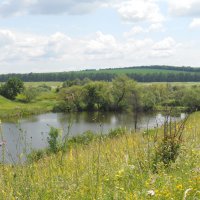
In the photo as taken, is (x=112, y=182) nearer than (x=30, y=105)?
Yes

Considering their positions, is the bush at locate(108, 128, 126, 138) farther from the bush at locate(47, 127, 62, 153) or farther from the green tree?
the green tree

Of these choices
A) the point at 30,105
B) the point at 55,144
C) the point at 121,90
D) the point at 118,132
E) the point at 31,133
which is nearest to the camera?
the point at 118,132

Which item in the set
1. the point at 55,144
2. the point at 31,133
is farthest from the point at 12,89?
the point at 55,144

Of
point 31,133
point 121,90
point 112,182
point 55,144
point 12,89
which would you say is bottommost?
point 31,133

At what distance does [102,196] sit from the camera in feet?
13.9

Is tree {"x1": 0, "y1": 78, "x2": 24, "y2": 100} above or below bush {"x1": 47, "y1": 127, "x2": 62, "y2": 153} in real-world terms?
below

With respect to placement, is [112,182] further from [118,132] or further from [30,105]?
[30,105]

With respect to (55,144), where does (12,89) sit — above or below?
below

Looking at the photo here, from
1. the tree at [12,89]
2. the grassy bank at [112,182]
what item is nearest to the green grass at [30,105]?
the tree at [12,89]

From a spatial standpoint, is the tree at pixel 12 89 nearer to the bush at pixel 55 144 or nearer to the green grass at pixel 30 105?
the green grass at pixel 30 105

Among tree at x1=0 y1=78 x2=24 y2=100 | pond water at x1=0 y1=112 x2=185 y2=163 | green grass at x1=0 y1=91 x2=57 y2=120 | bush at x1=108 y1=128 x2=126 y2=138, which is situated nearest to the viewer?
pond water at x1=0 y1=112 x2=185 y2=163

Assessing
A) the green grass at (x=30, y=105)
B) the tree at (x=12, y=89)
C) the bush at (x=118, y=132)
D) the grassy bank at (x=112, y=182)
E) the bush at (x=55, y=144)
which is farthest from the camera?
the tree at (x=12, y=89)

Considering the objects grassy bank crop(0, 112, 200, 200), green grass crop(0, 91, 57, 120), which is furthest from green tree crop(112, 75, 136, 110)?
grassy bank crop(0, 112, 200, 200)

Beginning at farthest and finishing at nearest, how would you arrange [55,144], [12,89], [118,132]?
[12,89]
[55,144]
[118,132]
